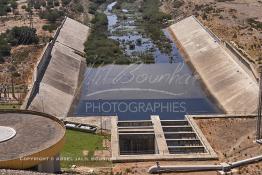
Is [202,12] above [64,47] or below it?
above

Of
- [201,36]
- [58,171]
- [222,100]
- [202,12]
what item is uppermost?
[202,12]

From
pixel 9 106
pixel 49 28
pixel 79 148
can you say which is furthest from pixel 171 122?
pixel 49 28

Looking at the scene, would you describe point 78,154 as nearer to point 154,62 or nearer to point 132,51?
point 154,62

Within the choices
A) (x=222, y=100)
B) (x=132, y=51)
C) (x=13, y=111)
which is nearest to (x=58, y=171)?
(x=13, y=111)

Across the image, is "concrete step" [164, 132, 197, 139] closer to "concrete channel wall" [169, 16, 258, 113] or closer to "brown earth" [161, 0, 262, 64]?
"concrete channel wall" [169, 16, 258, 113]

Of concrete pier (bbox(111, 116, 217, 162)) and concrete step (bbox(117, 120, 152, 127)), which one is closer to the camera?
concrete pier (bbox(111, 116, 217, 162))

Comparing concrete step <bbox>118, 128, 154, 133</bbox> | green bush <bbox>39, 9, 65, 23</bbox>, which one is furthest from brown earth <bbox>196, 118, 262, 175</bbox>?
green bush <bbox>39, 9, 65, 23</bbox>

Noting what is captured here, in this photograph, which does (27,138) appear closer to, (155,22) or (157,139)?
(157,139)
